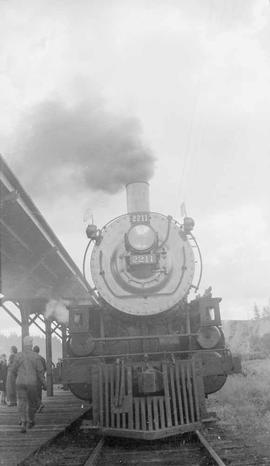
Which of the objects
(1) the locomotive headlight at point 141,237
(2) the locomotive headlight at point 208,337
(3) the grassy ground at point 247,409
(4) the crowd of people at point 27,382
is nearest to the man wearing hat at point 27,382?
(4) the crowd of people at point 27,382

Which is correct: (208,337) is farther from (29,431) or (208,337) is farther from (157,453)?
(29,431)

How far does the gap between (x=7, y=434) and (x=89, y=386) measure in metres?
1.14

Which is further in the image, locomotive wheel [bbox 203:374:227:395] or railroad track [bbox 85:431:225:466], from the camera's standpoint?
locomotive wheel [bbox 203:374:227:395]

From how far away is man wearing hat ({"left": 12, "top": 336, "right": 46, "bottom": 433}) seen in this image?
6.49m

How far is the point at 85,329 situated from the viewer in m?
6.39

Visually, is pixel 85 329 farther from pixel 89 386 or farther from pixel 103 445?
pixel 103 445

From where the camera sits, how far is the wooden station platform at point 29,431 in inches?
193

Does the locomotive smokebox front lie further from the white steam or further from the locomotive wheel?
the white steam

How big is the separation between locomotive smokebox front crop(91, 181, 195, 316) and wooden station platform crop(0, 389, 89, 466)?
180 cm

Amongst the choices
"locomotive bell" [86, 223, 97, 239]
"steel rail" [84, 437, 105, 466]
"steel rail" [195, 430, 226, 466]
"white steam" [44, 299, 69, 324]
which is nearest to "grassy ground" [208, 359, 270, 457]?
"steel rail" [195, 430, 226, 466]

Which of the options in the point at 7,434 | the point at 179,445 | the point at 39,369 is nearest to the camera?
the point at 179,445

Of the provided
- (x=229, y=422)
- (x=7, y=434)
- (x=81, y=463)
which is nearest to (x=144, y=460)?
(x=81, y=463)

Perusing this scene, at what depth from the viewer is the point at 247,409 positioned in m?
8.20

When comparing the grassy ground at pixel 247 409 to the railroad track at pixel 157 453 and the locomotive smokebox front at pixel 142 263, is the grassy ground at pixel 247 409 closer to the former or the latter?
the railroad track at pixel 157 453
